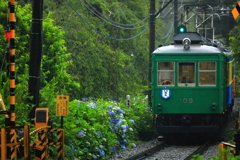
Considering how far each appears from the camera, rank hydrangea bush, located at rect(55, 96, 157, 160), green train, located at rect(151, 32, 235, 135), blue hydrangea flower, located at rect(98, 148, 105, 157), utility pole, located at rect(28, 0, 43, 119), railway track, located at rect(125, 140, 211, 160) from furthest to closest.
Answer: green train, located at rect(151, 32, 235, 135) < railway track, located at rect(125, 140, 211, 160) < blue hydrangea flower, located at rect(98, 148, 105, 157) < hydrangea bush, located at rect(55, 96, 157, 160) < utility pole, located at rect(28, 0, 43, 119)

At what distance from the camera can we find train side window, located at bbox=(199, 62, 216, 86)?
1529cm

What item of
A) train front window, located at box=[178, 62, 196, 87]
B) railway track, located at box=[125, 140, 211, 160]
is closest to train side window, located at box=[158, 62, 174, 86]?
train front window, located at box=[178, 62, 196, 87]

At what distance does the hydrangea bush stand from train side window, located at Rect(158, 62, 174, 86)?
164cm

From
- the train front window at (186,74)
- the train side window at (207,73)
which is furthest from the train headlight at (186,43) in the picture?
the train side window at (207,73)

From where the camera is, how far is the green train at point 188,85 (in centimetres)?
1529

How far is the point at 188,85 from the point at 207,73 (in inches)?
24.8

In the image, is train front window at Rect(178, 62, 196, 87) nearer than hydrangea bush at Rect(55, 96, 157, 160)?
No

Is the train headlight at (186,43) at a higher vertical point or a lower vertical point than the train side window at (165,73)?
higher

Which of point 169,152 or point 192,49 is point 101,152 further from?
point 192,49

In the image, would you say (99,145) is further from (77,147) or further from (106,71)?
(106,71)

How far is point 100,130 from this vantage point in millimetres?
13883

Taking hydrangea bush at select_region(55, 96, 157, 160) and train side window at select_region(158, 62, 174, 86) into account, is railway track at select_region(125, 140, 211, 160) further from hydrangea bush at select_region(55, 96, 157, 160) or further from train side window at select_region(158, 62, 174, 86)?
train side window at select_region(158, 62, 174, 86)

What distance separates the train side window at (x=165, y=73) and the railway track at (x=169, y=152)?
5.85ft

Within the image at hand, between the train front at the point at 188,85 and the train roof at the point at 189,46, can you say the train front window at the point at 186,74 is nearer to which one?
the train front at the point at 188,85
